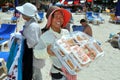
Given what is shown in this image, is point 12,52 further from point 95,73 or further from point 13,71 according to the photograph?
point 95,73

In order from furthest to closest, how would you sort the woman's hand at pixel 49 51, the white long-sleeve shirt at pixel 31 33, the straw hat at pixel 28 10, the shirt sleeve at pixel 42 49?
the straw hat at pixel 28 10 < the white long-sleeve shirt at pixel 31 33 < the shirt sleeve at pixel 42 49 < the woman's hand at pixel 49 51

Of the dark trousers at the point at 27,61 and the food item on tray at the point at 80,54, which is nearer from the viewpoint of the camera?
the food item on tray at the point at 80,54

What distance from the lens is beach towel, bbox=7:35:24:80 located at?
316 centimetres

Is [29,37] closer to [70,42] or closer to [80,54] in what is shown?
[70,42]

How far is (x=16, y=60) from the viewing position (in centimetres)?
316

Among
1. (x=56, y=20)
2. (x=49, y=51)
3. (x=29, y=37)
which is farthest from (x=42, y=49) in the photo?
(x=29, y=37)

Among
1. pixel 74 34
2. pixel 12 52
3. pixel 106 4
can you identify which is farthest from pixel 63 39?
pixel 106 4

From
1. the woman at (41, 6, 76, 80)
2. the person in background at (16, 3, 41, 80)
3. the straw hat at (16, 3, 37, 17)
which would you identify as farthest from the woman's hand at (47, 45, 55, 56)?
the straw hat at (16, 3, 37, 17)

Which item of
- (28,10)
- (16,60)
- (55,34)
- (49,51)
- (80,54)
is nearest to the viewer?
(80,54)

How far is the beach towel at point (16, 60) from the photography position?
3160mm

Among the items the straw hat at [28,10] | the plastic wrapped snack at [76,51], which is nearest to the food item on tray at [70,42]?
the plastic wrapped snack at [76,51]

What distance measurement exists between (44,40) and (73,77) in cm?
37

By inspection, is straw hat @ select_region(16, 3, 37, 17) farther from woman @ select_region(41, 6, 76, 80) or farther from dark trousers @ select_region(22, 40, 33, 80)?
woman @ select_region(41, 6, 76, 80)

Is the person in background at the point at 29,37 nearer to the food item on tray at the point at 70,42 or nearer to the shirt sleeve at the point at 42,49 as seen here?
the shirt sleeve at the point at 42,49
